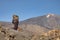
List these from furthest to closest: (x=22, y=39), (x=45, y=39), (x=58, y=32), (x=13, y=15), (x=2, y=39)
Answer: (x=13, y=15)
(x=58, y=32)
(x=45, y=39)
(x=22, y=39)
(x=2, y=39)

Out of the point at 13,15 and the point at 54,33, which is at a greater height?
the point at 13,15

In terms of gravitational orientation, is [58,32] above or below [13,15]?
below

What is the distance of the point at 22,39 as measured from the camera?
13.9 metres

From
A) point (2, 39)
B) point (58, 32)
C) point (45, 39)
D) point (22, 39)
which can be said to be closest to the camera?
point (2, 39)

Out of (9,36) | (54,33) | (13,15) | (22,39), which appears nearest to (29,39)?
(22,39)

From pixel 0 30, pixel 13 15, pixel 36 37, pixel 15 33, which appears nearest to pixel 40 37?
pixel 36 37

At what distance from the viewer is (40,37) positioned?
1531 centimetres

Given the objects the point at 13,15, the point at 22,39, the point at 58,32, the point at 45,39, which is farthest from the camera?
the point at 13,15

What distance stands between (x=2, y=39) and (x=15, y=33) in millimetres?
1345

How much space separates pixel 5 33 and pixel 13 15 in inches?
460

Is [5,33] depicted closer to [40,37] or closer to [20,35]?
[20,35]

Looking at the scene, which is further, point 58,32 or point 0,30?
point 58,32

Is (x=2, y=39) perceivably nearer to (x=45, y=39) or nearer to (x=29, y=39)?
(x=29, y=39)

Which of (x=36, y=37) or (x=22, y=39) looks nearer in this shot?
(x=22, y=39)
